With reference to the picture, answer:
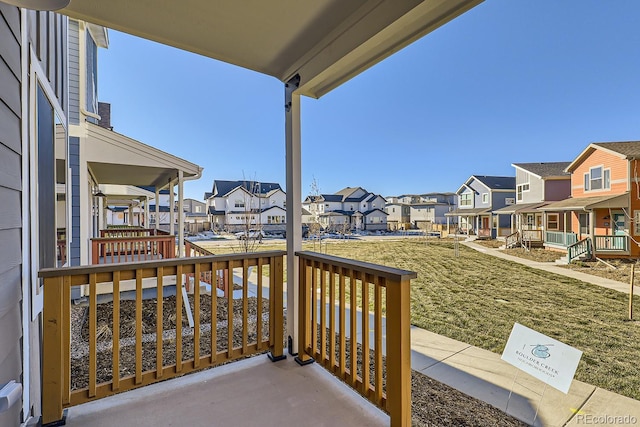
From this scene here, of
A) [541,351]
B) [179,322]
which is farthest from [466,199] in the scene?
[179,322]

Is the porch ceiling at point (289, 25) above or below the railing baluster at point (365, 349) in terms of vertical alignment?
above

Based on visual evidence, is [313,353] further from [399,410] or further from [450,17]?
[450,17]

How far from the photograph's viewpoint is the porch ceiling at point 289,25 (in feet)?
4.79

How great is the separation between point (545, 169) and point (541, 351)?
3.58m

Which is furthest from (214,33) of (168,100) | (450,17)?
(168,100)

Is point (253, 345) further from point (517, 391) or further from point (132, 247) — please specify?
point (132, 247)

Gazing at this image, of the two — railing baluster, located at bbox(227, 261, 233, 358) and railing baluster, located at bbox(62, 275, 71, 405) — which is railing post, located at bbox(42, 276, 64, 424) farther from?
railing baluster, located at bbox(227, 261, 233, 358)

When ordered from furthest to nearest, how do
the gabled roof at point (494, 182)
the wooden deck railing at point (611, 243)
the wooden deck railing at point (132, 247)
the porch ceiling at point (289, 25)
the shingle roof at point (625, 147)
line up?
the wooden deck railing at point (132, 247) < the gabled roof at point (494, 182) < the wooden deck railing at point (611, 243) < the shingle roof at point (625, 147) < the porch ceiling at point (289, 25)

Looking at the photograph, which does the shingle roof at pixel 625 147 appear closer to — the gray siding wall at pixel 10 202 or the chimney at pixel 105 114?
the gray siding wall at pixel 10 202

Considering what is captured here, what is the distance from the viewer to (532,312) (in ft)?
14.9

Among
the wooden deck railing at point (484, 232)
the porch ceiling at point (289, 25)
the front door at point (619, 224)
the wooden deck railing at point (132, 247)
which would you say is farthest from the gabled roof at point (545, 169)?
the wooden deck railing at point (132, 247)

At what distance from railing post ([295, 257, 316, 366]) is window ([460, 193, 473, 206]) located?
3636 mm

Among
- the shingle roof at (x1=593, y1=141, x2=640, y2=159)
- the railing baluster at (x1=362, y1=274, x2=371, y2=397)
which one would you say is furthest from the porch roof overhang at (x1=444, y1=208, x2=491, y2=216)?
the railing baluster at (x1=362, y1=274, x2=371, y2=397)

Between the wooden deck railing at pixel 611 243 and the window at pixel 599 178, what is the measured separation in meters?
0.84
